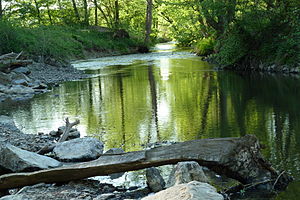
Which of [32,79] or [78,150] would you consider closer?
[78,150]

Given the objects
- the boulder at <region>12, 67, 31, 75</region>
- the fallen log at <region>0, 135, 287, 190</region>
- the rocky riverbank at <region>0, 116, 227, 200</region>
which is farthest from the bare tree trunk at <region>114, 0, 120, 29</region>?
the fallen log at <region>0, 135, 287, 190</region>

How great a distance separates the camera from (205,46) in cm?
3156

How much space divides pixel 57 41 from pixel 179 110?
74.2 feet

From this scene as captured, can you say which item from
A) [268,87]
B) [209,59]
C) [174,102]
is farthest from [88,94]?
[209,59]

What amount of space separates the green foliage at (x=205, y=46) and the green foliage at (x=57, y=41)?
1094 centimetres

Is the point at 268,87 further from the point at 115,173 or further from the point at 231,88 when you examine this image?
the point at 115,173

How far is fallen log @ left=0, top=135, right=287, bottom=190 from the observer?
5590 millimetres

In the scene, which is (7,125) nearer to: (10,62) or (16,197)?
(16,197)

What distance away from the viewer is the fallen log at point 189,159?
A: 559cm

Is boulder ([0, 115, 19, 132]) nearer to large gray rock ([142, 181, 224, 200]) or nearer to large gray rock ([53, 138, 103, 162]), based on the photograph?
large gray rock ([53, 138, 103, 162])

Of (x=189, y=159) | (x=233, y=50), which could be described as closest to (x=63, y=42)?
(x=233, y=50)

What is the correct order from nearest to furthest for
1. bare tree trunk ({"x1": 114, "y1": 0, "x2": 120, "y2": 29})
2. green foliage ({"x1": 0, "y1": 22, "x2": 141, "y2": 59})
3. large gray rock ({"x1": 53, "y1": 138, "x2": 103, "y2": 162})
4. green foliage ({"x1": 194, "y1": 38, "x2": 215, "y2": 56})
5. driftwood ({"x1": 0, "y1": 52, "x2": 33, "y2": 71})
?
1. large gray rock ({"x1": 53, "y1": 138, "x2": 103, "y2": 162})
2. driftwood ({"x1": 0, "y1": 52, "x2": 33, "y2": 71})
3. green foliage ({"x1": 0, "y1": 22, "x2": 141, "y2": 59})
4. green foliage ({"x1": 194, "y1": 38, "x2": 215, "y2": 56})
5. bare tree trunk ({"x1": 114, "y1": 0, "x2": 120, "y2": 29})

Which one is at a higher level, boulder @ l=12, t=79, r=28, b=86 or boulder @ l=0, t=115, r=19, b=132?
boulder @ l=12, t=79, r=28, b=86

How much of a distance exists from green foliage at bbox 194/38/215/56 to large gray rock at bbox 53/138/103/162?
2388 cm
